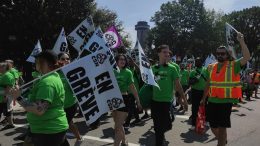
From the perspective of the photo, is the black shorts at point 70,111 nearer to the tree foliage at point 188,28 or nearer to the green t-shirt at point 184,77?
the green t-shirt at point 184,77

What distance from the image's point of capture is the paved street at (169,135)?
8570 millimetres

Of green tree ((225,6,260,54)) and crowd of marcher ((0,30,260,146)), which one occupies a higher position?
green tree ((225,6,260,54))

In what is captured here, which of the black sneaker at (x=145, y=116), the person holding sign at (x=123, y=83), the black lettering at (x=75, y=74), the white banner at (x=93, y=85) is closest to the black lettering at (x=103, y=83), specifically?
the white banner at (x=93, y=85)

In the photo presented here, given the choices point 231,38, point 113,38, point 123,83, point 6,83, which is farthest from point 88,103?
point 113,38

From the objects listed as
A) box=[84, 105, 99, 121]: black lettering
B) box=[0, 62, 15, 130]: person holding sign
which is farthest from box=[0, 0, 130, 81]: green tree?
box=[84, 105, 99, 121]: black lettering

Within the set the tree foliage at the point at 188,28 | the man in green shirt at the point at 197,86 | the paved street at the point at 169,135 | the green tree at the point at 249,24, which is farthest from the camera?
the green tree at the point at 249,24

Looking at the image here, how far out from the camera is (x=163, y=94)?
700cm

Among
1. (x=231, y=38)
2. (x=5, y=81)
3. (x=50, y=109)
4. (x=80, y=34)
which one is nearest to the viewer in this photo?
(x=50, y=109)

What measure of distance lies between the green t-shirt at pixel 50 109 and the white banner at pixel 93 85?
666 millimetres

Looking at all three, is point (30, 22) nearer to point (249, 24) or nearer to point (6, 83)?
point (6, 83)

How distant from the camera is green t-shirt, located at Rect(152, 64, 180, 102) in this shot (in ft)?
23.0

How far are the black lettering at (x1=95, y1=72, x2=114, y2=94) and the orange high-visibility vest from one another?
177 cm

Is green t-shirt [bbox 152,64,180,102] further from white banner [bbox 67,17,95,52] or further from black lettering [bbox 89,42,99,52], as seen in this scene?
white banner [bbox 67,17,95,52]

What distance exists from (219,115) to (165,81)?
1.14 meters
